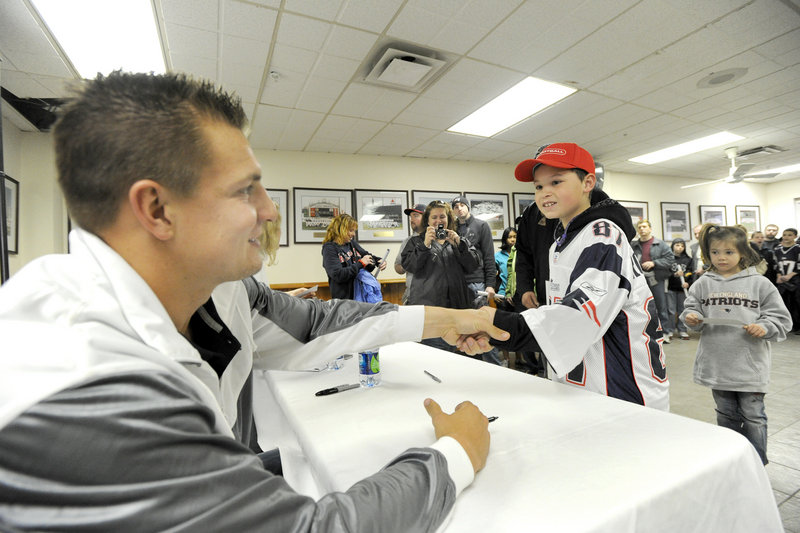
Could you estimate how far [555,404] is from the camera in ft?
3.48

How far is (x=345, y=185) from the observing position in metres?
6.53

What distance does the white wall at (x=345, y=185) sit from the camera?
4.81 meters

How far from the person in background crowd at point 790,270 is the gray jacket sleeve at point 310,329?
313 inches

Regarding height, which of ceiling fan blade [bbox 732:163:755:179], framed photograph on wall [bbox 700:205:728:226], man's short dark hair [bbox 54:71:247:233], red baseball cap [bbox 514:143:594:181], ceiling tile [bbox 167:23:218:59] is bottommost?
man's short dark hair [bbox 54:71:247:233]

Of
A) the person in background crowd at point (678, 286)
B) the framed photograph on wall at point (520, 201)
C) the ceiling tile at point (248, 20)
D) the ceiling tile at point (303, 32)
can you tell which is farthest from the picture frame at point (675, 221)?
the ceiling tile at point (248, 20)

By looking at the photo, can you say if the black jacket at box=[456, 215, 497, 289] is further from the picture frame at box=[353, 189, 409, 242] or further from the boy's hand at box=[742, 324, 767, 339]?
the picture frame at box=[353, 189, 409, 242]

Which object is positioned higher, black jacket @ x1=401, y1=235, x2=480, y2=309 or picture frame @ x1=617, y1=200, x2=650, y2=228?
picture frame @ x1=617, y1=200, x2=650, y2=228

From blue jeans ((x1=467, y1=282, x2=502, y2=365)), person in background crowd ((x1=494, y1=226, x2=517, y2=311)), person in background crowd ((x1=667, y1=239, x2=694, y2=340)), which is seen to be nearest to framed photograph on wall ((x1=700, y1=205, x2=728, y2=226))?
person in background crowd ((x1=667, y1=239, x2=694, y2=340))

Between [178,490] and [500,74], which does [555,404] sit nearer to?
[178,490]

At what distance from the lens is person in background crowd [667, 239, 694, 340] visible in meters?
6.52

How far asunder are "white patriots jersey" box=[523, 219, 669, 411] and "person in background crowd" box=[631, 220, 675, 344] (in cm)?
550

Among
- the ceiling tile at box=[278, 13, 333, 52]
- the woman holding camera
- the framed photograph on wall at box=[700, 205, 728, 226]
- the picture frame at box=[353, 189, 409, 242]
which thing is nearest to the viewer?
the ceiling tile at box=[278, 13, 333, 52]

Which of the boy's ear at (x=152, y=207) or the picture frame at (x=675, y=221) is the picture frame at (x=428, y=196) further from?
the boy's ear at (x=152, y=207)

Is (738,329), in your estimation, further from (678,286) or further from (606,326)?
(678,286)
